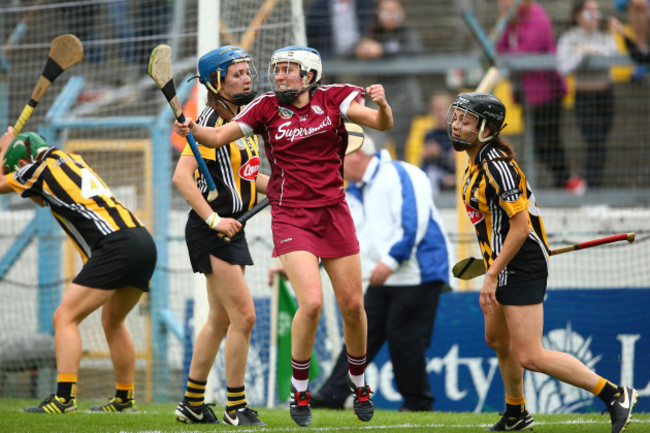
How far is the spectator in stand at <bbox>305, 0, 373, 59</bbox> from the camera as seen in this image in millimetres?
12711

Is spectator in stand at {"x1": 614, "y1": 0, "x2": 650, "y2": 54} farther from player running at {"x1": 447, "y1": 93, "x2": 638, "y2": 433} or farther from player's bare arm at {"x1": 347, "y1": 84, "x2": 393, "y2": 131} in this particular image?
player's bare arm at {"x1": 347, "y1": 84, "x2": 393, "y2": 131}

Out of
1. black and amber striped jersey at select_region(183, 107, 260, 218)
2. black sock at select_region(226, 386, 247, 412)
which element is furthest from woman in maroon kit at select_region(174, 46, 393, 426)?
black sock at select_region(226, 386, 247, 412)

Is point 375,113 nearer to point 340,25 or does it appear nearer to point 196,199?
point 196,199

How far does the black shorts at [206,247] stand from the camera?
18.9ft

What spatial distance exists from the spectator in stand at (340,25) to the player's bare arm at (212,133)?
7.52m

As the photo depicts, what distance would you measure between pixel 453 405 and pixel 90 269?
143 inches

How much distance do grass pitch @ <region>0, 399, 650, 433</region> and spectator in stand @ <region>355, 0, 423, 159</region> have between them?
600 centimetres

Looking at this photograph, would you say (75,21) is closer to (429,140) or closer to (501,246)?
(429,140)

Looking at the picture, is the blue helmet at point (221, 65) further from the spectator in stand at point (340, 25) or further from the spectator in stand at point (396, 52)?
the spectator in stand at point (340, 25)

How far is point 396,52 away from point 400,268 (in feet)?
17.8

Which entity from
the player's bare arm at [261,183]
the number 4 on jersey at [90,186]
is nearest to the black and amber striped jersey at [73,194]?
the number 4 on jersey at [90,186]

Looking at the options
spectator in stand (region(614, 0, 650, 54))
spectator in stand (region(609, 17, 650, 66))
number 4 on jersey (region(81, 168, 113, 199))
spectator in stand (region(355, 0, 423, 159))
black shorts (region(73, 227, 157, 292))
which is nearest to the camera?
black shorts (region(73, 227, 157, 292))

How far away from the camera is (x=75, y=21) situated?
33.4ft

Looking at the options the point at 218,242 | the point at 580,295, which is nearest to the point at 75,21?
the point at 218,242
